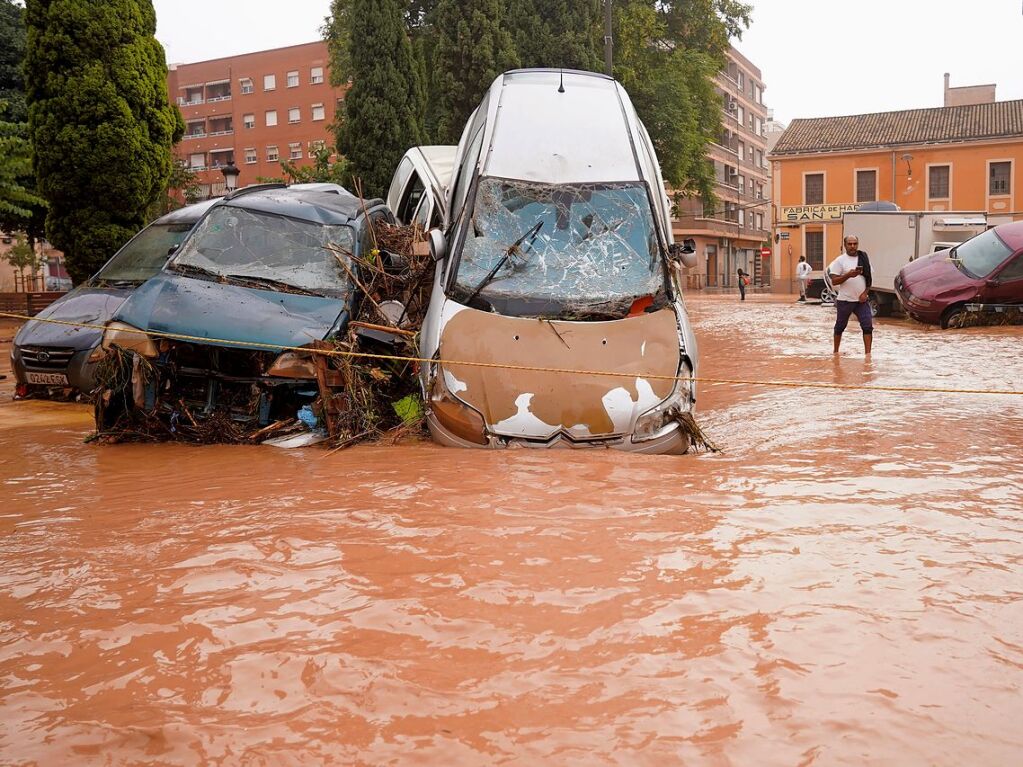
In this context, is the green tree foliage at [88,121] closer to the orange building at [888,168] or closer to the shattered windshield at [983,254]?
the shattered windshield at [983,254]

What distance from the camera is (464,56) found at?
25.2 metres

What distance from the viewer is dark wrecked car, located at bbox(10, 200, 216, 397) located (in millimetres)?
9102

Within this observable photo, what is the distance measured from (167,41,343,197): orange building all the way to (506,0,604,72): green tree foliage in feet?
118

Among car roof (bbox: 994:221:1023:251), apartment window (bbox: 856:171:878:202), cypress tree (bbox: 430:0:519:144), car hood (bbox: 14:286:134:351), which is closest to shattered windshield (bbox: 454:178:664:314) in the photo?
car hood (bbox: 14:286:134:351)

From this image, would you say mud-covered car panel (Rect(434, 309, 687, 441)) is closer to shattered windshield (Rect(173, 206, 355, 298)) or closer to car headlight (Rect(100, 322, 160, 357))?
shattered windshield (Rect(173, 206, 355, 298))

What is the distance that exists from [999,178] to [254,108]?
46.8 meters

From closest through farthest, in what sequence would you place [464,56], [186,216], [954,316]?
[186,216]
[954,316]
[464,56]

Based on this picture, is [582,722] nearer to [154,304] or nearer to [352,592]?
[352,592]

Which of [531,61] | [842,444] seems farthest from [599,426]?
[531,61]

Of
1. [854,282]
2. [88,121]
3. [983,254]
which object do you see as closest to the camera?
[854,282]

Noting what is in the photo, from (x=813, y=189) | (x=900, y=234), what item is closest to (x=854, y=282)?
(x=900, y=234)

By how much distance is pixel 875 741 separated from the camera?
262 cm

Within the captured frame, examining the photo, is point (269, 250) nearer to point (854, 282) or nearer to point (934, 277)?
point (854, 282)

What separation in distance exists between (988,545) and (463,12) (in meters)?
24.2
